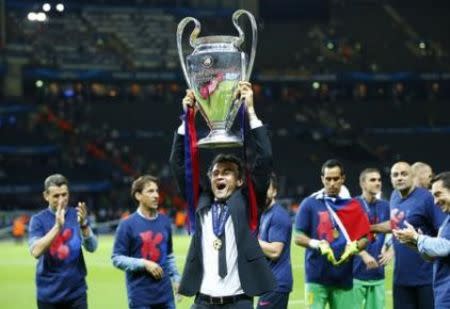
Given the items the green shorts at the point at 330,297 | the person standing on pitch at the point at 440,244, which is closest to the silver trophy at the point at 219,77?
the person standing on pitch at the point at 440,244

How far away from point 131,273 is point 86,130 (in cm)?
3898

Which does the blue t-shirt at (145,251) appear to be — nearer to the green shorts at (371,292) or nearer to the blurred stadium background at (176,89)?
the green shorts at (371,292)

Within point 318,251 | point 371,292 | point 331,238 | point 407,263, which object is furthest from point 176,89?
point 318,251

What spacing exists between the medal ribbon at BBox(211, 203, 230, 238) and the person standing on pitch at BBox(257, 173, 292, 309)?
2106mm

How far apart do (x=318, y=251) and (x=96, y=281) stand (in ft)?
35.2

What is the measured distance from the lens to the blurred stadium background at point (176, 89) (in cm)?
4478

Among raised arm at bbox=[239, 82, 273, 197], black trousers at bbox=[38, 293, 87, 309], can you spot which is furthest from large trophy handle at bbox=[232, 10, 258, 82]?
black trousers at bbox=[38, 293, 87, 309]

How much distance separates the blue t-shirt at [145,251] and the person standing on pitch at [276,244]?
783 millimetres

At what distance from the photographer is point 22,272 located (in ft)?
68.7

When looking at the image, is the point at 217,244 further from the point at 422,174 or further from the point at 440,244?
the point at 422,174

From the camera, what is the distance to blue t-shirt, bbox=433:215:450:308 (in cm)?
715

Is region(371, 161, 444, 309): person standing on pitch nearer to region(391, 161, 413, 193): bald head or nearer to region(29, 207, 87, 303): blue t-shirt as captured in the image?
region(391, 161, 413, 193): bald head

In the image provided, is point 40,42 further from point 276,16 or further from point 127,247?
point 127,247

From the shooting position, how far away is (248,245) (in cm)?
614
